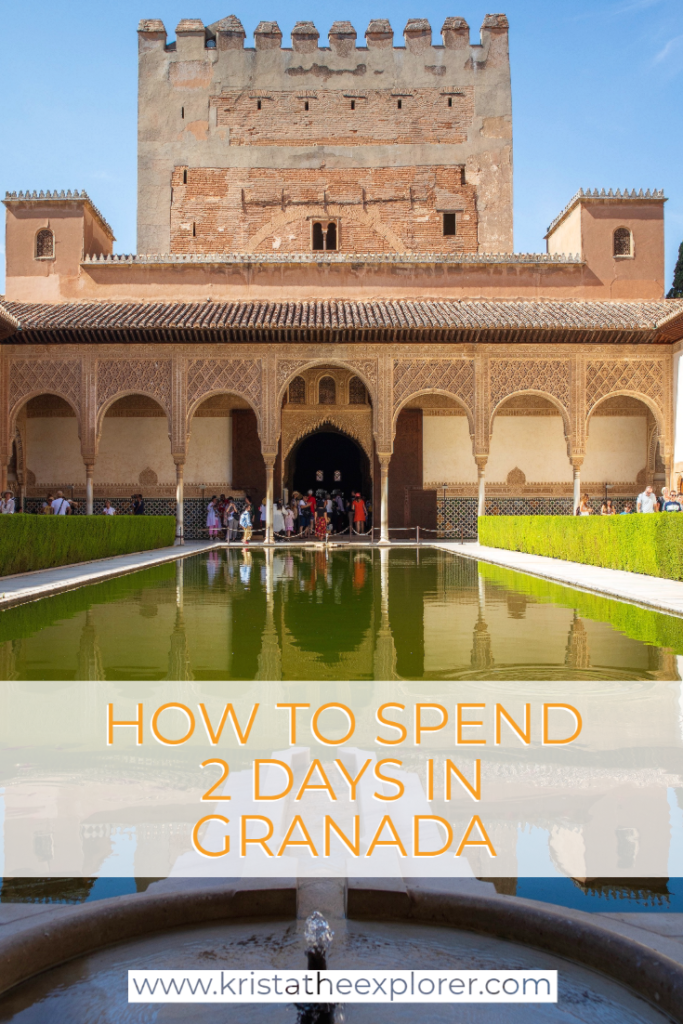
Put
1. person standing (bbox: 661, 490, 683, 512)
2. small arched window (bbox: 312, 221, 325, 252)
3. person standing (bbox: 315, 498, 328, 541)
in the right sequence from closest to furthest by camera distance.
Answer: person standing (bbox: 661, 490, 683, 512) < person standing (bbox: 315, 498, 328, 541) < small arched window (bbox: 312, 221, 325, 252)

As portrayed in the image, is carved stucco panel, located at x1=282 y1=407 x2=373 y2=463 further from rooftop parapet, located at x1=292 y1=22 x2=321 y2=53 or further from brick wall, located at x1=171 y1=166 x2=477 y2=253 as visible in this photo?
rooftop parapet, located at x1=292 y1=22 x2=321 y2=53

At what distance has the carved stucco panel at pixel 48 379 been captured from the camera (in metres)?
18.9

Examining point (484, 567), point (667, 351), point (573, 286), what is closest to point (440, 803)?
point (484, 567)

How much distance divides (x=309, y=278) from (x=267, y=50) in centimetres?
888

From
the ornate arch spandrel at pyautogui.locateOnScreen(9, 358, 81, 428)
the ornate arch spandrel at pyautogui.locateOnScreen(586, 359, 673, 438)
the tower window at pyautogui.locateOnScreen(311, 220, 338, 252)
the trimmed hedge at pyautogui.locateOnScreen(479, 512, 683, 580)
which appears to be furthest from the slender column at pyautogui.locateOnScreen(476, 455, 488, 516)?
the ornate arch spandrel at pyautogui.locateOnScreen(9, 358, 81, 428)

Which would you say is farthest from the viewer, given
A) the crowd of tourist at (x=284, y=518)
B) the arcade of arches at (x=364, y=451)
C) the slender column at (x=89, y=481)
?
the arcade of arches at (x=364, y=451)

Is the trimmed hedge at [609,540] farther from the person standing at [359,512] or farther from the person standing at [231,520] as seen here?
the person standing at [231,520]

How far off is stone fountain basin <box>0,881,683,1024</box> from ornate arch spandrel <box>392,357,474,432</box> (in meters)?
17.4

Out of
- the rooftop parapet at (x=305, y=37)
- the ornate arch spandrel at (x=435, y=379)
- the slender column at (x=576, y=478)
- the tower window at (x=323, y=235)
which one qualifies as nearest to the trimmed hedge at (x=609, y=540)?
the slender column at (x=576, y=478)

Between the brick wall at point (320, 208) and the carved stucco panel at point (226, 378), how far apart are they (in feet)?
21.9

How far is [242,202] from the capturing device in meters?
24.3

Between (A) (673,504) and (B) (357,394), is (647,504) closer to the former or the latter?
(A) (673,504)

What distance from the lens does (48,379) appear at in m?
19.0

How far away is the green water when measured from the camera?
4.15 metres
